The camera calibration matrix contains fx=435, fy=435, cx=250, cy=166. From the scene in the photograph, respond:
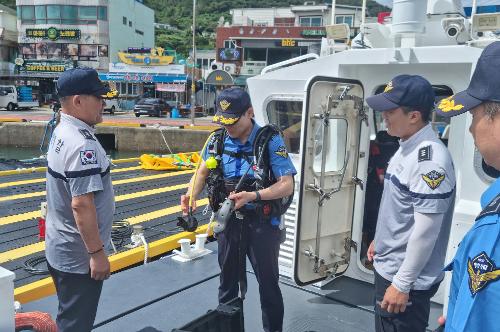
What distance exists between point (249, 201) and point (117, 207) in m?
4.87

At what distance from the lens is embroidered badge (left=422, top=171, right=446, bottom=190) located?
209 centimetres

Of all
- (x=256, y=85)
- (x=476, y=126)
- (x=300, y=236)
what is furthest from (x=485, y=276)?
(x=256, y=85)

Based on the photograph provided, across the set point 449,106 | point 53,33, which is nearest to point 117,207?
point 449,106

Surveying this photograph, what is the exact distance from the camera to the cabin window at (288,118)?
418 centimetres

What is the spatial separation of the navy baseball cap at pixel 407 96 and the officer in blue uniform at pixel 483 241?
2.64 ft

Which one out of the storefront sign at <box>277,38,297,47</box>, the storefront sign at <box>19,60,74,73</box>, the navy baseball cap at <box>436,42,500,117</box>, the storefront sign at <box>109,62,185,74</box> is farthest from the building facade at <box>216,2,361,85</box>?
the navy baseball cap at <box>436,42,500,117</box>

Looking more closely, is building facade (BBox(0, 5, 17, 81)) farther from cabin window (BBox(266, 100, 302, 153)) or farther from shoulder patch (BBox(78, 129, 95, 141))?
shoulder patch (BBox(78, 129, 95, 141))

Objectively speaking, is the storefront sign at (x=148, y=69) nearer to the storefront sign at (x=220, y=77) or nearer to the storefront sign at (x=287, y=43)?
the storefront sign at (x=287, y=43)

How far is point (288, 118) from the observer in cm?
427

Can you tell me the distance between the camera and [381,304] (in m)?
2.25

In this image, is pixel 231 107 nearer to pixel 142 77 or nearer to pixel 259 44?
pixel 142 77

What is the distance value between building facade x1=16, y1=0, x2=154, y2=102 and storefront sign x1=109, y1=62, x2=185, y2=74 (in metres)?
4.84

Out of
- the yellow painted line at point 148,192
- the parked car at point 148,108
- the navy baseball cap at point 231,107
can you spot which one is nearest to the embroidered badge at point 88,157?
the navy baseball cap at point 231,107

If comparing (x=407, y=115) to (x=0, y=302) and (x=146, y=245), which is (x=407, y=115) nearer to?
(x=0, y=302)
